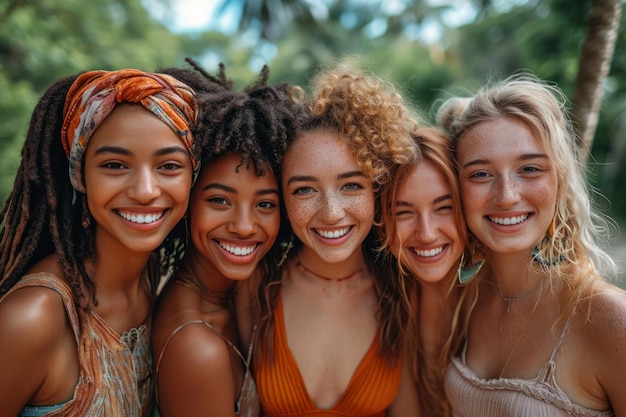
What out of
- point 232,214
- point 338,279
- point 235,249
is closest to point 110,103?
point 232,214

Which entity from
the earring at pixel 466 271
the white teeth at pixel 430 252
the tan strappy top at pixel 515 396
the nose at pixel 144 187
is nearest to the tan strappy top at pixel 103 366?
the nose at pixel 144 187

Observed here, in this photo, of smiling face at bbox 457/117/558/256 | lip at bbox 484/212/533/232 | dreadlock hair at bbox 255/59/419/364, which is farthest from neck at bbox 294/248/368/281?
lip at bbox 484/212/533/232

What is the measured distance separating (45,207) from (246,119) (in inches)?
41.3

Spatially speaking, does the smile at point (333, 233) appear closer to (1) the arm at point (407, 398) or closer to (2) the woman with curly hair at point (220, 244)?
(2) the woman with curly hair at point (220, 244)

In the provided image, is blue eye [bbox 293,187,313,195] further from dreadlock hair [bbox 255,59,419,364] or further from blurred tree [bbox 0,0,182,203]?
blurred tree [bbox 0,0,182,203]

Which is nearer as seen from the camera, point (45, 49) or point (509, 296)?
point (509, 296)

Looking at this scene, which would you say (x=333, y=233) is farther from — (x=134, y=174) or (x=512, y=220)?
(x=134, y=174)

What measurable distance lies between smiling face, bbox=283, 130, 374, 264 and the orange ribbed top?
618 mm

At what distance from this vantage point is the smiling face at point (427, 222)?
2.78 metres

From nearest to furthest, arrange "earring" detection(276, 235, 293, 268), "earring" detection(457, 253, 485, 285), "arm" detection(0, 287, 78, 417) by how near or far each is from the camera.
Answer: "arm" detection(0, 287, 78, 417) < "earring" detection(457, 253, 485, 285) < "earring" detection(276, 235, 293, 268)

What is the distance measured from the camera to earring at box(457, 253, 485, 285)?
2959 mm

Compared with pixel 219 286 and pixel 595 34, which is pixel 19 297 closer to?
pixel 219 286

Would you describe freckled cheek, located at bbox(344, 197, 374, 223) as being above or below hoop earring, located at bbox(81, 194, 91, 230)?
below

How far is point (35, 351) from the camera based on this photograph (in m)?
2.07
